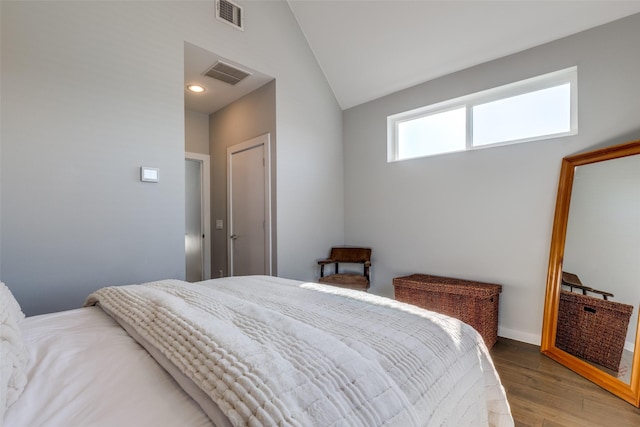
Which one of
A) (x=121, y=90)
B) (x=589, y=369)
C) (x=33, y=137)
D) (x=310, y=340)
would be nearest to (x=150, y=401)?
(x=310, y=340)

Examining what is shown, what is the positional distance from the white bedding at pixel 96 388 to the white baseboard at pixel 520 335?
9.83 feet

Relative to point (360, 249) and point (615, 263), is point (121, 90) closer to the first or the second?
point (360, 249)

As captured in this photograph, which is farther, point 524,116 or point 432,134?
point 432,134

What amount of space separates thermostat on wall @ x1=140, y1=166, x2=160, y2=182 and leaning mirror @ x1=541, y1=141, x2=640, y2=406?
332cm

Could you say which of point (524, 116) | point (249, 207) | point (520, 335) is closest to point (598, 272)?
point (520, 335)

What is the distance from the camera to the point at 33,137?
1936 mm

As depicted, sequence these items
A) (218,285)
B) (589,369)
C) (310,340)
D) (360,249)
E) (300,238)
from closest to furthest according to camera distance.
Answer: (310,340) → (218,285) → (589,369) → (300,238) → (360,249)

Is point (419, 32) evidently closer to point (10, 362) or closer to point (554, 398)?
point (554, 398)

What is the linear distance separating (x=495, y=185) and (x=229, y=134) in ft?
10.6

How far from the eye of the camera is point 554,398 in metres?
1.86

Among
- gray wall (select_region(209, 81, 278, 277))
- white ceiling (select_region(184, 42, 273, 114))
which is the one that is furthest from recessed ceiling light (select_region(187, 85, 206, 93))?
gray wall (select_region(209, 81, 278, 277))

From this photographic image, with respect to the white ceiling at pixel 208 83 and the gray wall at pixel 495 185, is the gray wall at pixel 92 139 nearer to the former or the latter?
the white ceiling at pixel 208 83

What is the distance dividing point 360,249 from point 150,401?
321cm

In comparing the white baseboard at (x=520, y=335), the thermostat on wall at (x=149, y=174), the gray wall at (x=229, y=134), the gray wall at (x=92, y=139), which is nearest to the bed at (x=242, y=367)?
the gray wall at (x=92, y=139)
